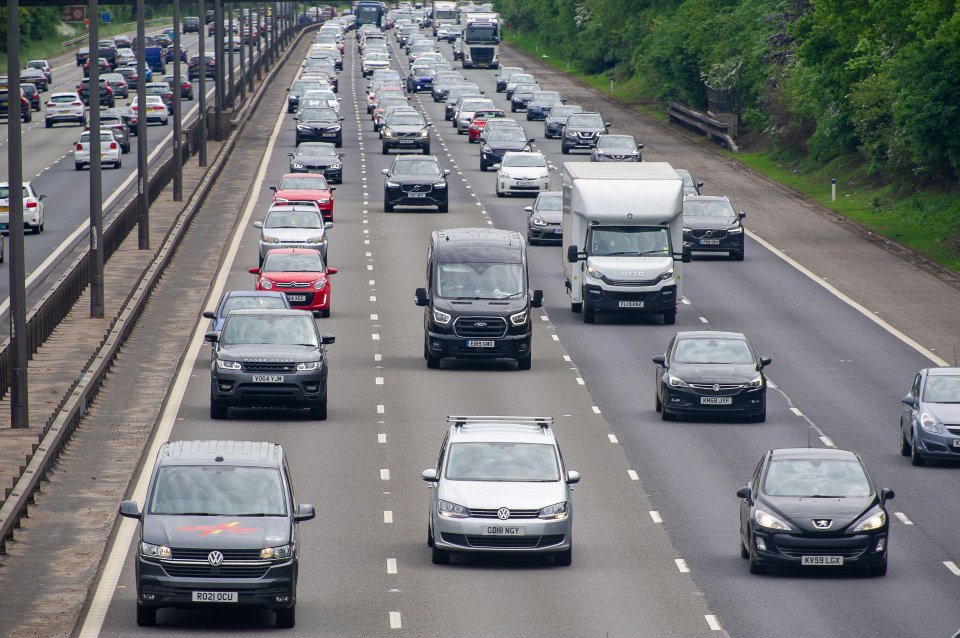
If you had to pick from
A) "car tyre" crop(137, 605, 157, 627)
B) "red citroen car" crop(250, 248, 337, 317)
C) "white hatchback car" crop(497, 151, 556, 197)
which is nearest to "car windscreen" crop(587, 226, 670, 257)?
"red citroen car" crop(250, 248, 337, 317)

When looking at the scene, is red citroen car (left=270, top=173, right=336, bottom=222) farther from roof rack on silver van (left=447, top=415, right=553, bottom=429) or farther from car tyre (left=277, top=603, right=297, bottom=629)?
car tyre (left=277, top=603, right=297, bottom=629)

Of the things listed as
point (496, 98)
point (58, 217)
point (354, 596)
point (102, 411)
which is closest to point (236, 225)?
point (58, 217)

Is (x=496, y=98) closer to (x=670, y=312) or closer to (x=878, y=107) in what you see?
(x=878, y=107)

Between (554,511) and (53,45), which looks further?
(53,45)

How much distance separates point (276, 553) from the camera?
18.8 metres

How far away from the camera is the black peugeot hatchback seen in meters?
21.9

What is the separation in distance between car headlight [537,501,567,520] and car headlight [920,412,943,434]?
29.4 ft

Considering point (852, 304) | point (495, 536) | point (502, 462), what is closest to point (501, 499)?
point (495, 536)

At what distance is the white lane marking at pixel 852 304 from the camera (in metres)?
39.5

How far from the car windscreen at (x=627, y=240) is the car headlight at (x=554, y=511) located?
20.9 meters

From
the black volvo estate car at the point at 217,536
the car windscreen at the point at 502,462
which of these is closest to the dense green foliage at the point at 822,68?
the car windscreen at the point at 502,462

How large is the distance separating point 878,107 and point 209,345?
32.3 meters

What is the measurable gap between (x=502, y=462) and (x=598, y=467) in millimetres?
5971

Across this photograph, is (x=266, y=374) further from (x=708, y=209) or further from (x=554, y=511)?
(x=708, y=209)
